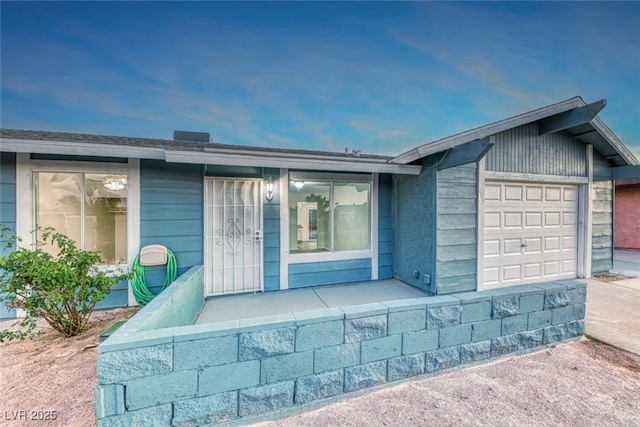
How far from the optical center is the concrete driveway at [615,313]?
10.3ft

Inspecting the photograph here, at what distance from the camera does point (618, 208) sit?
35.4 feet

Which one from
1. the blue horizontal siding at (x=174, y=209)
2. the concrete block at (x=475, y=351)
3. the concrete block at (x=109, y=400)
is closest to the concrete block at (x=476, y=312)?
the concrete block at (x=475, y=351)

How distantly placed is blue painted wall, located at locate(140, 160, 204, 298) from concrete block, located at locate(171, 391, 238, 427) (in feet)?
8.75

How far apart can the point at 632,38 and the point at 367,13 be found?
6.99m

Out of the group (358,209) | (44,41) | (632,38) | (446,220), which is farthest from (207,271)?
(632,38)

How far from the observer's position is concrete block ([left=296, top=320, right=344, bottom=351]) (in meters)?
2.02

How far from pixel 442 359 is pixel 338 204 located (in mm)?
3147

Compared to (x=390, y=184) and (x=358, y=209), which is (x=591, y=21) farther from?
(x=358, y=209)

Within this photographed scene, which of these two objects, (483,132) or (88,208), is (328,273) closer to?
(483,132)

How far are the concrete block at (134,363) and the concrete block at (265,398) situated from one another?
0.59 m

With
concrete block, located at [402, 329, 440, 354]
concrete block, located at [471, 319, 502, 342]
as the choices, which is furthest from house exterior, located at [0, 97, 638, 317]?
concrete block, located at [402, 329, 440, 354]

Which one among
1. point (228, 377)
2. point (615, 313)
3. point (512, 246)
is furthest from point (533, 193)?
point (228, 377)

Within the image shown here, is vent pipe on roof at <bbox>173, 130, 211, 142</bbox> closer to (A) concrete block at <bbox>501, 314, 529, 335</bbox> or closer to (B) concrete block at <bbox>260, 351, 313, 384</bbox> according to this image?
(B) concrete block at <bbox>260, 351, 313, 384</bbox>

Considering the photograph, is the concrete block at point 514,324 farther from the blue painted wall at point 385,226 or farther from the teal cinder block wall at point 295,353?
the blue painted wall at point 385,226
